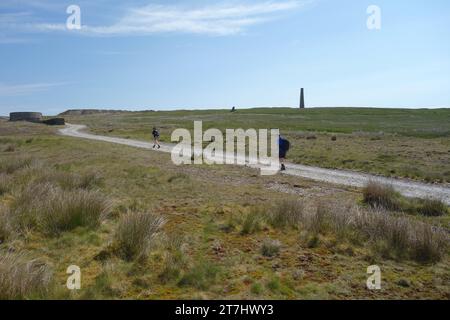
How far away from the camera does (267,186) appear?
15172mm

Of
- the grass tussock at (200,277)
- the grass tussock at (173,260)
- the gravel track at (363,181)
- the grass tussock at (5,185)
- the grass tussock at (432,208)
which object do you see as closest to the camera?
the grass tussock at (200,277)

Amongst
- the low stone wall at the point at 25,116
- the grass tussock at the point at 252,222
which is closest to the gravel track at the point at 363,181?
the grass tussock at the point at 252,222

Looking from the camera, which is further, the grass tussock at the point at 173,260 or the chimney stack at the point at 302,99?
the chimney stack at the point at 302,99

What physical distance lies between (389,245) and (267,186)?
7913mm

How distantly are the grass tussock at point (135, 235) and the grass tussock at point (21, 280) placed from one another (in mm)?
1447

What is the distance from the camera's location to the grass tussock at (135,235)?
6.90m

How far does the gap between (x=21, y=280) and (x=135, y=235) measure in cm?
224

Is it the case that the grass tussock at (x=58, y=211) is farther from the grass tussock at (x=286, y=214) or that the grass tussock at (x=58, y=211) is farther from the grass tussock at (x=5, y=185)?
the grass tussock at (x=286, y=214)

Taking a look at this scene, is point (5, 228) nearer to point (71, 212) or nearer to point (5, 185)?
point (71, 212)

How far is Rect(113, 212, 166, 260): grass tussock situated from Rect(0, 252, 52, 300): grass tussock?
1.45 metres

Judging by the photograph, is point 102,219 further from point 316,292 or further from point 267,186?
point 267,186

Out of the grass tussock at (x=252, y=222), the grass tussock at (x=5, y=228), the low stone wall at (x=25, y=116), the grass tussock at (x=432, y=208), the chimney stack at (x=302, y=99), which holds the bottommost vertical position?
the grass tussock at (x=432, y=208)

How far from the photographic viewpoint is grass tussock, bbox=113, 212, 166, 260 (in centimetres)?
690

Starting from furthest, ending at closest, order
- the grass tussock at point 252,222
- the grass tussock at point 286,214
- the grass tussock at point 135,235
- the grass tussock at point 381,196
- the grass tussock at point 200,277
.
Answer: the grass tussock at point 381,196, the grass tussock at point 286,214, the grass tussock at point 252,222, the grass tussock at point 135,235, the grass tussock at point 200,277
